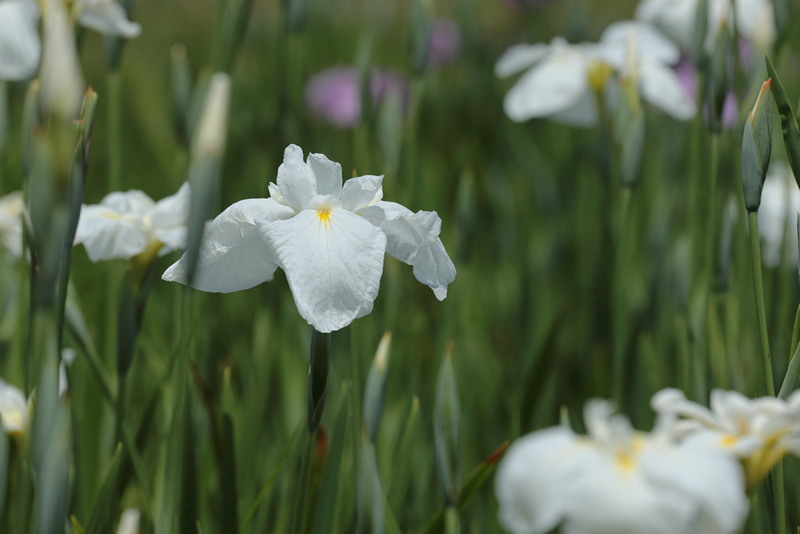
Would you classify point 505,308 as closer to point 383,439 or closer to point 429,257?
point 383,439

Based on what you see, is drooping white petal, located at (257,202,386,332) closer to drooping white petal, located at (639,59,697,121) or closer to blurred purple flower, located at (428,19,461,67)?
drooping white petal, located at (639,59,697,121)

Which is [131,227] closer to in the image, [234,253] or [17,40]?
[234,253]

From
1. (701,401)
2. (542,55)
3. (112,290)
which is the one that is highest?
(542,55)

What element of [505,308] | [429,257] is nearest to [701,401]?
[429,257]

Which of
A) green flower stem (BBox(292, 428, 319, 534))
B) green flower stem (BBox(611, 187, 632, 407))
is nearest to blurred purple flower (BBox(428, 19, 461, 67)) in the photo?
green flower stem (BBox(611, 187, 632, 407))

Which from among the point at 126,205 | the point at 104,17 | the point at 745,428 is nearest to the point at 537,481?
the point at 745,428
